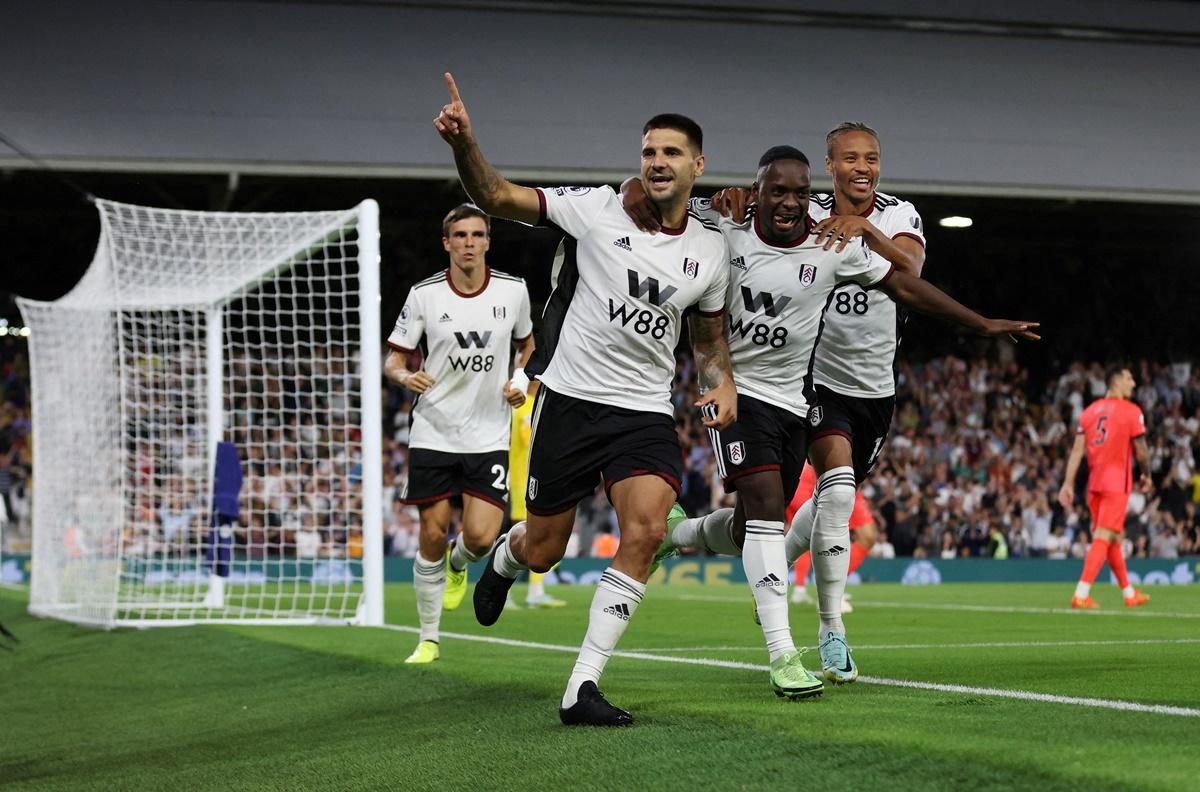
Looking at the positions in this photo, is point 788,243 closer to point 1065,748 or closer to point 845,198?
point 845,198

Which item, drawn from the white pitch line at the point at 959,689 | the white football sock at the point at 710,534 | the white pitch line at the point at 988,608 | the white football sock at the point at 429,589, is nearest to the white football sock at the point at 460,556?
the white football sock at the point at 429,589

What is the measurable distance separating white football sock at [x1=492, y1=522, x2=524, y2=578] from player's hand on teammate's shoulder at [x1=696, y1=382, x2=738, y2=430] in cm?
131

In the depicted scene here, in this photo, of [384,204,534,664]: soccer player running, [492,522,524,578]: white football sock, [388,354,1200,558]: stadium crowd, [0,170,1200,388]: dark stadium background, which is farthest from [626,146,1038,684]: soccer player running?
[0,170,1200,388]: dark stadium background

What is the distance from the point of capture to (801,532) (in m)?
6.45

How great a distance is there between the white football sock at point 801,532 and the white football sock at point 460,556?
2243 millimetres

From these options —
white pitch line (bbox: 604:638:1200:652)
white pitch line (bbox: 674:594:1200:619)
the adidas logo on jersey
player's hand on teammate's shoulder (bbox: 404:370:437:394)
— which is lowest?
white pitch line (bbox: 674:594:1200:619)

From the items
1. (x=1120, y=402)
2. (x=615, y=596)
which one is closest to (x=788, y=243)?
(x=615, y=596)

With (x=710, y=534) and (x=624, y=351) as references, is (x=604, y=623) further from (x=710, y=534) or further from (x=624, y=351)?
(x=710, y=534)

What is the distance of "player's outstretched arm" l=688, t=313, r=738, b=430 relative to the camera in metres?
5.04

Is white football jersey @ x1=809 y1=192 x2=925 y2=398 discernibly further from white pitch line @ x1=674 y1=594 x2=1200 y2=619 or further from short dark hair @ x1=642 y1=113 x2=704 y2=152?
white pitch line @ x1=674 y1=594 x2=1200 y2=619

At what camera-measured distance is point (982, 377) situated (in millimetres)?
26891

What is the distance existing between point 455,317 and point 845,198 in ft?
9.16

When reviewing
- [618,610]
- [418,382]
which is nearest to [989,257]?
[418,382]

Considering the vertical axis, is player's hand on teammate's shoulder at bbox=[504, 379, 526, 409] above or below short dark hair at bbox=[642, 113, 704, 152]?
below
